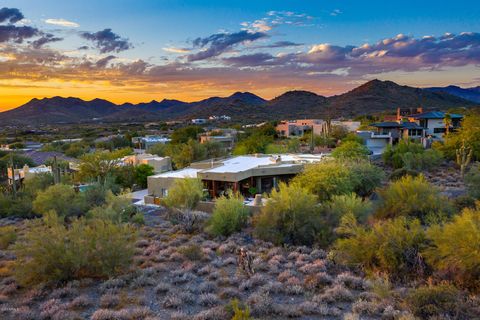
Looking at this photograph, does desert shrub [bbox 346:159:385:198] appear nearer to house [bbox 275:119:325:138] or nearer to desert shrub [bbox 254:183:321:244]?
desert shrub [bbox 254:183:321:244]

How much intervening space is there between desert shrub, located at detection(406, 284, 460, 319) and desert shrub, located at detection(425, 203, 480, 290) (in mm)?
1533

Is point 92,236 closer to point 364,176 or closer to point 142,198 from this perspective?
point 142,198

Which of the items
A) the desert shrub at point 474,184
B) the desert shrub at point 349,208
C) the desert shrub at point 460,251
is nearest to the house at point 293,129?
the desert shrub at point 474,184

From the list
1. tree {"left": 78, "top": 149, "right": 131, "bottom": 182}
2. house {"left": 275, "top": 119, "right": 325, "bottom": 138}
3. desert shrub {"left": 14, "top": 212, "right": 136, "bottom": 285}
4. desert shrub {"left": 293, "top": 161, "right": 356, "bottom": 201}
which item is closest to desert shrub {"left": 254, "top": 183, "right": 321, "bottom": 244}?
desert shrub {"left": 293, "top": 161, "right": 356, "bottom": 201}

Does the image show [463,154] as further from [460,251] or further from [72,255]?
[72,255]

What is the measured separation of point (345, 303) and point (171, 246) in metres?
8.56

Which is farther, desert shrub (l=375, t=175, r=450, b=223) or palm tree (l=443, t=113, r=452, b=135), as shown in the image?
palm tree (l=443, t=113, r=452, b=135)

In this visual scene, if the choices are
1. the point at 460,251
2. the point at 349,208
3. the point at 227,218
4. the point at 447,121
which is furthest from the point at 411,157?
the point at 460,251

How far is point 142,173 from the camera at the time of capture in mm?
36844

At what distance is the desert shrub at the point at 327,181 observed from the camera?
25192mm

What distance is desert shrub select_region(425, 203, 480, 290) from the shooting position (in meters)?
12.1

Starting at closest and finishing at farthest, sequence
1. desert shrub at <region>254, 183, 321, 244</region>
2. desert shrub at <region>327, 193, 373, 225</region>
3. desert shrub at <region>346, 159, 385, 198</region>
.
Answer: desert shrub at <region>254, 183, 321, 244</region>
desert shrub at <region>327, 193, 373, 225</region>
desert shrub at <region>346, 159, 385, 198</region>

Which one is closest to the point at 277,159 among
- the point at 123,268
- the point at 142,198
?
the point at 142,198

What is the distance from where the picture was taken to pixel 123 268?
13.9 meters
